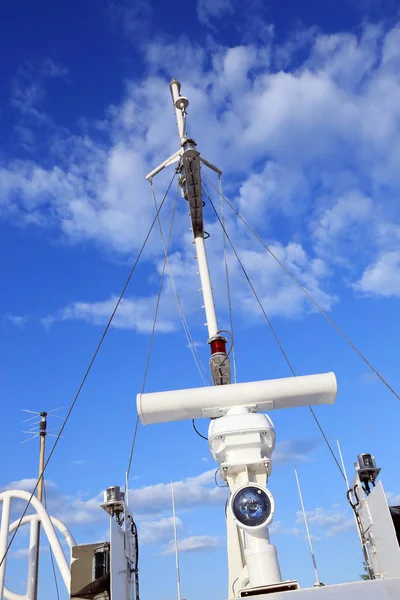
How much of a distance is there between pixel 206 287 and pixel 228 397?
165 inches

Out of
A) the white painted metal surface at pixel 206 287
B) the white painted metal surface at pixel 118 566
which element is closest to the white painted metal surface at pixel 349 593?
the white painted metal surface at pixel 118 566

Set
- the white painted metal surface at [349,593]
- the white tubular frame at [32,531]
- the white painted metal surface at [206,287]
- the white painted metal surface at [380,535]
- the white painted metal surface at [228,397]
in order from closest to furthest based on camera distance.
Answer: the white painted metal surface at [349,593], the white painted metal surface at [380,535], the white painted metal surface at [228,397], the white painted metal surface at [206,287], the white tubular frame at [32,531]

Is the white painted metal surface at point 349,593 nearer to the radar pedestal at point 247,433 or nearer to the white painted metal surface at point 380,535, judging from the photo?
the radar pedestal at point 247,433

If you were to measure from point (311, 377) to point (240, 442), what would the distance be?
1540mm

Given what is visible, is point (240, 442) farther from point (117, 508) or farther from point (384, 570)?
point (384, 570)

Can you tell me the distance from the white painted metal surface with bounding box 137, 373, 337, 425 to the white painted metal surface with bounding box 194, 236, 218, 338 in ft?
9.22

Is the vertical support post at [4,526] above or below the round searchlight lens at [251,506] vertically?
above

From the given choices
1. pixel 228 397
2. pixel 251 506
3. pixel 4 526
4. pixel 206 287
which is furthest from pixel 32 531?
pixel 251 506

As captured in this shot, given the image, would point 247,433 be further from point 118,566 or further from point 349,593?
point 118,566

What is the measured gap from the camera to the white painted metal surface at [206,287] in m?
11.0

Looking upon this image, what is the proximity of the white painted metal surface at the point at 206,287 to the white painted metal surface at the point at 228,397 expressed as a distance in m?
2.81

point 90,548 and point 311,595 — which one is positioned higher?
point 90,548

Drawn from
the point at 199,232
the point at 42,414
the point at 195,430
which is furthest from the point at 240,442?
the point at 42,414

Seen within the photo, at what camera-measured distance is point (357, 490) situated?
8969 mm
